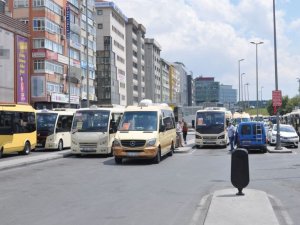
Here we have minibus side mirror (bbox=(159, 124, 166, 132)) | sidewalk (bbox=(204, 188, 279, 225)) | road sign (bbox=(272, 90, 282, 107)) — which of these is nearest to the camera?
sidewalk (bbox=(204, 188, 279, 225))

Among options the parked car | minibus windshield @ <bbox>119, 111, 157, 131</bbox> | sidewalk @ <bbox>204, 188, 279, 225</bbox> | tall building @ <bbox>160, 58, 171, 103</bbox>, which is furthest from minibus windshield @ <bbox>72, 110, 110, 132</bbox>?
tall building @ <bbox>160, 58, 171, 103</bbox>

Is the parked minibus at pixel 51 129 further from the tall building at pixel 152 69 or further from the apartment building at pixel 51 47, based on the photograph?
the tall building at pixel 152 69

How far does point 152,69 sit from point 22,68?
82.7m

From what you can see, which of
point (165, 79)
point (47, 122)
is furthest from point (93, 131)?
point (165, 79)

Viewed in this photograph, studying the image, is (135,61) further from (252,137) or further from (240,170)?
(240,170)

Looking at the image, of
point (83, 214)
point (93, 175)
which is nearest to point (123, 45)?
point (93, 175)

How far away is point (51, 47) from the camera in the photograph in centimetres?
6625

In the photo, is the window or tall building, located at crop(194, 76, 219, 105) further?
tall building, located at crop(194, 76, 219, 105)

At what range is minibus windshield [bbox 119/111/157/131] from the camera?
22.0m

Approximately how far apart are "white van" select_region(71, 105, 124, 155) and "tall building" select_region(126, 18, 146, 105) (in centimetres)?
9677

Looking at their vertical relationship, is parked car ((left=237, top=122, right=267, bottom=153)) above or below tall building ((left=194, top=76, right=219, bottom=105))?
below

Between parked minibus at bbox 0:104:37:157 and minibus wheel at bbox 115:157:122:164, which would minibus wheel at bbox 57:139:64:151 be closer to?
parked minibus at bbox 0:104:37:157

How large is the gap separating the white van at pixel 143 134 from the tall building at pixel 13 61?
36192mm

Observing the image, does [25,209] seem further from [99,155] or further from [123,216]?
[99,155]
